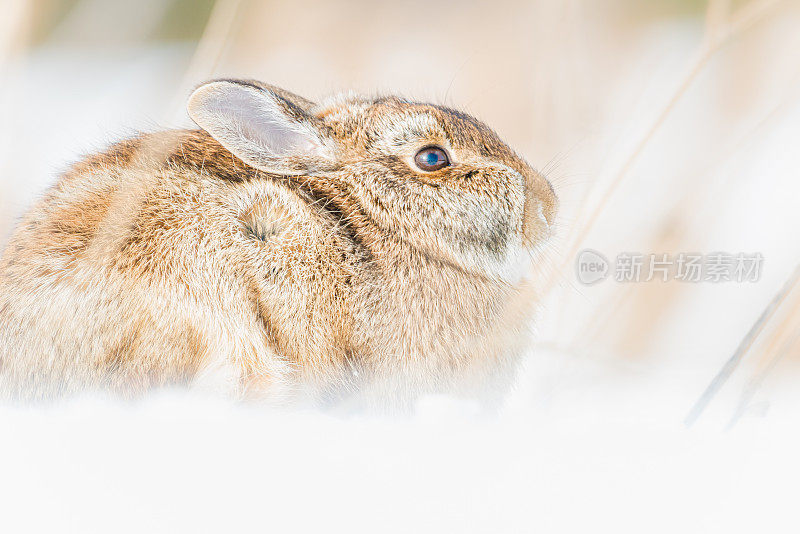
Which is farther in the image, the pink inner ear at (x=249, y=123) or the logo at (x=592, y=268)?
the logo at (x=592, y=268)

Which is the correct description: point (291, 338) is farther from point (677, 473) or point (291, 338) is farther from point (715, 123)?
point (715, 123)

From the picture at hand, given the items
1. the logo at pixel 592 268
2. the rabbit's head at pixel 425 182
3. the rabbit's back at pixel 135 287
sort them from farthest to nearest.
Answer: the logo at pixel 592 268 < the rabbit's head at pixel 425 182 < the rabbit's back at pixel 135 287

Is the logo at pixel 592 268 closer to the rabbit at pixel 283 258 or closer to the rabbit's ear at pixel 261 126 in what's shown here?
the rabbit at pixel 283 258

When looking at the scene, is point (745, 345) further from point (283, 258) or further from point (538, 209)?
point (283, 258)

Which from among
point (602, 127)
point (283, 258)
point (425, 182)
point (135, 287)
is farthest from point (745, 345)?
point (135, 287)

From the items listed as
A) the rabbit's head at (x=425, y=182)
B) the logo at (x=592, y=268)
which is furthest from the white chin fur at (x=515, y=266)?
the logo at (x=592, y=268)

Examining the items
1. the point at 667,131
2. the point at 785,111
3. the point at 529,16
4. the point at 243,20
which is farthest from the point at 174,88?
the point at 785,111

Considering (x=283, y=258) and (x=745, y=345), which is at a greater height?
(x=745, y=345)
